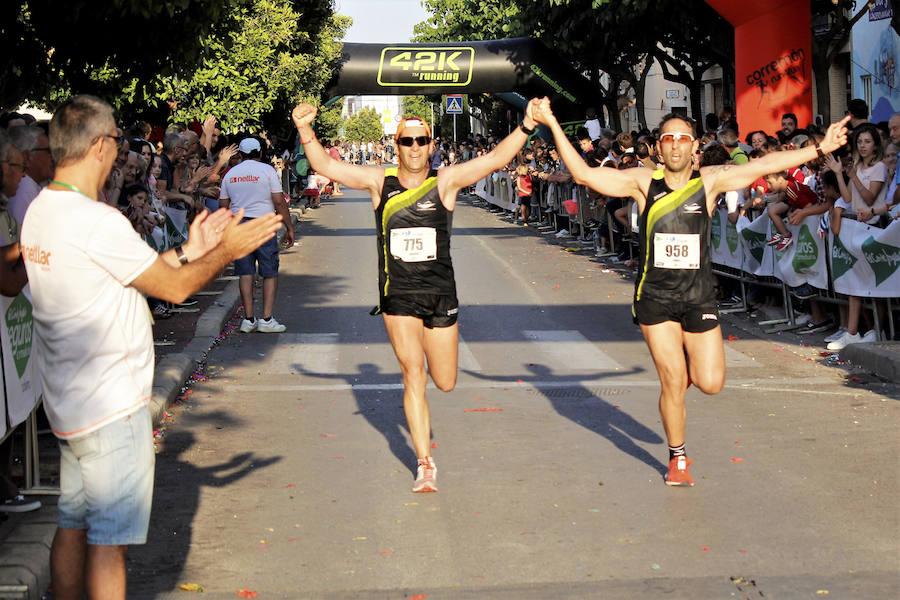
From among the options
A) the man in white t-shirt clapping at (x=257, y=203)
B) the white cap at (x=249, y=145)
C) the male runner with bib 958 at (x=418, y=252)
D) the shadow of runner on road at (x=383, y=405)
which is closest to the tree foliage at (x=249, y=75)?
the white cap at (x=249, y=145)

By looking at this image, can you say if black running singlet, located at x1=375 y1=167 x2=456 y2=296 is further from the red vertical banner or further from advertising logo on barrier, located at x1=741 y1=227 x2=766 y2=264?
the red vertical banner

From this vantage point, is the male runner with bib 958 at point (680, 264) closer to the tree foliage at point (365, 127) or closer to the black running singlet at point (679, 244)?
the black running singlet at point (679, 244)

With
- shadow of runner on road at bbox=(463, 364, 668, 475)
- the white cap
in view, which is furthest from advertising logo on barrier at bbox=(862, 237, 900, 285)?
the white cap

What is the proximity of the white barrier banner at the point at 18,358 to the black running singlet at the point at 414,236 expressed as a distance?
6.29 feet

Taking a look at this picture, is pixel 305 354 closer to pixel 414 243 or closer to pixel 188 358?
pixel 188 358

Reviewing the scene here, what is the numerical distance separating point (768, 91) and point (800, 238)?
697cm

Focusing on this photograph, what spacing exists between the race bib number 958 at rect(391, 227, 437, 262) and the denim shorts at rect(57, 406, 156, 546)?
2.96 m

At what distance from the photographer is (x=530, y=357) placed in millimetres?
11586

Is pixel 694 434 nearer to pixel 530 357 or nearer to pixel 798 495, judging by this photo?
pixel 798 495

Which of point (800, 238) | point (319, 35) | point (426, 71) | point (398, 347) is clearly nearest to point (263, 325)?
point (800, 238)

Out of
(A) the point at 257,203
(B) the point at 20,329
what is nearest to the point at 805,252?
(A) the point at 257,203

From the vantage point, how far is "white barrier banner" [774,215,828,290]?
481 inches

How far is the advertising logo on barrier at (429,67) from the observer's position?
32.0m

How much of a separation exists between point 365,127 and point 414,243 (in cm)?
16547
